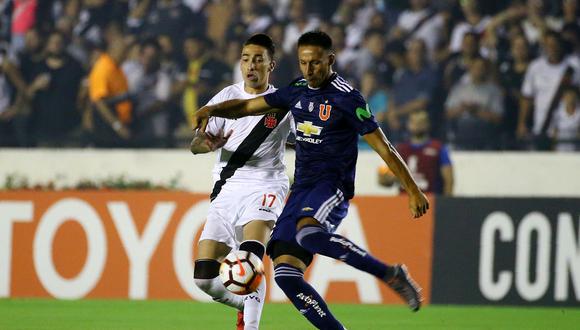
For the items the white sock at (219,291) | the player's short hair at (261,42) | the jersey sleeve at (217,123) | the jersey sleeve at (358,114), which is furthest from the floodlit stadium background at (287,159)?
the jersey sleeve at (358,114)

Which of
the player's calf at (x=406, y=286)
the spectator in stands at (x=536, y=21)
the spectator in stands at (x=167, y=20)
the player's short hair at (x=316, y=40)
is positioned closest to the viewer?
the player's calf at (x=406, y=286)

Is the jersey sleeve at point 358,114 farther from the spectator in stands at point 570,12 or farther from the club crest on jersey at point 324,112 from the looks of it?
the spectator in stands at point 570,12

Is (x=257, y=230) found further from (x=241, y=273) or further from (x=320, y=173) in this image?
(x=320, y=173)

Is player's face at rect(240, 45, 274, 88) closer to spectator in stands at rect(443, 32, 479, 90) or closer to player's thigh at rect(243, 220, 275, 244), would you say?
player's thigh at rect(243, 220, 275, 244)

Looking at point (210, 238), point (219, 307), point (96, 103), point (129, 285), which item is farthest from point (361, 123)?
point (96, 103)

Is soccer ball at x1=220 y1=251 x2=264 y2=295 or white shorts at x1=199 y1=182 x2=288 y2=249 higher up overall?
white shorts at x1=199 y1=182 x2=288 y2=249

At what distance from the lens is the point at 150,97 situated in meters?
14.8

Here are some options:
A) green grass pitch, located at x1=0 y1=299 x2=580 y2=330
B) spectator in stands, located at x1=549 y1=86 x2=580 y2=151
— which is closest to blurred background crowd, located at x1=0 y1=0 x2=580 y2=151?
spectator in stands, located at x1=549 y1=86 x2=580 y2=151

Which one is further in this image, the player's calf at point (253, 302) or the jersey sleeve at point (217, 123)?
the jersey sleeve at point (217, 123)

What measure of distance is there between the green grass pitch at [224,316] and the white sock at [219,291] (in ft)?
4.55

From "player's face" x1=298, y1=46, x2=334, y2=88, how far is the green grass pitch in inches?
118

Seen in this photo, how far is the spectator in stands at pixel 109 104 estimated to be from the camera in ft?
48.2

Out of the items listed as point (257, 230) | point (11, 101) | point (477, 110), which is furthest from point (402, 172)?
point (11, 101)

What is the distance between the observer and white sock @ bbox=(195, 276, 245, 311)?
826 cm
